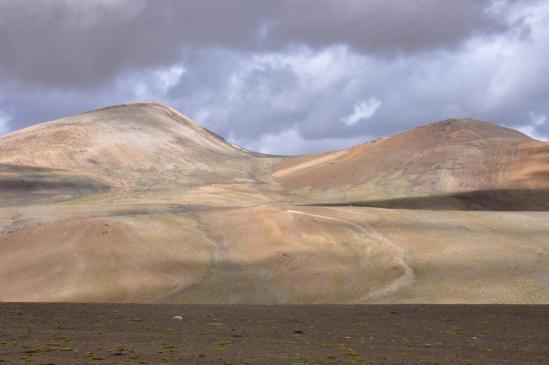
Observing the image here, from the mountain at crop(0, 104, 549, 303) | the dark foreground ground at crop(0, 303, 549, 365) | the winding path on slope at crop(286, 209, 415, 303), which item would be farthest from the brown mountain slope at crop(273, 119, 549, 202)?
the dark foreground ground at crop(0, 303, 549, 365)

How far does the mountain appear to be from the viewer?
5284cm

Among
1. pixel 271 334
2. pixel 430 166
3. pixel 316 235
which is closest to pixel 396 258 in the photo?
pixel 316 235

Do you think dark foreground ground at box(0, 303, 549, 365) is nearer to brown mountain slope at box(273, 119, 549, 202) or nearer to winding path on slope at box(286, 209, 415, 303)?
winding path on slope at box(286, 209, 415, 303)

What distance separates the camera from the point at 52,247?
59.3 m

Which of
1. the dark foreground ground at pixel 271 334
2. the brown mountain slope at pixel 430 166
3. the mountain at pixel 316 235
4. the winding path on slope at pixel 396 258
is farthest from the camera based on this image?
the brown mountain slope at pixel 430 166

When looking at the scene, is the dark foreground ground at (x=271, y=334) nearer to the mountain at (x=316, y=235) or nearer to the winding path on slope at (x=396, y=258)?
the winding path on slope at (x=396, y=258)

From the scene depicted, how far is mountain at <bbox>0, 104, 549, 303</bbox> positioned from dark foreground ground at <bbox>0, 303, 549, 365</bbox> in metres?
11.2

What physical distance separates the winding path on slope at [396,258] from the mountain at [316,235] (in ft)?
0.52

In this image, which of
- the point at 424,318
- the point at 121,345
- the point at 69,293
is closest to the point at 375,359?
the point at 121,345

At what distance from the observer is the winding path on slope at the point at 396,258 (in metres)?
52.0

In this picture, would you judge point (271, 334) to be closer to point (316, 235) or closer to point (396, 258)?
point (396, 258)

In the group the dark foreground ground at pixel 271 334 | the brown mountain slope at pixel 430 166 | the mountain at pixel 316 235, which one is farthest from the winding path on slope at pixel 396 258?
the brown mountain slope at pixel 430 166

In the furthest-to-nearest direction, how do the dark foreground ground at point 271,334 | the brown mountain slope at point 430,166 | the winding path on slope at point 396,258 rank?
the brown mountain slope at point 430,166 → the winding path on slope at point 396,258 → the dark foreground ground at point 271,334

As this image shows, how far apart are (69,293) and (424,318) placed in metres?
23.4
